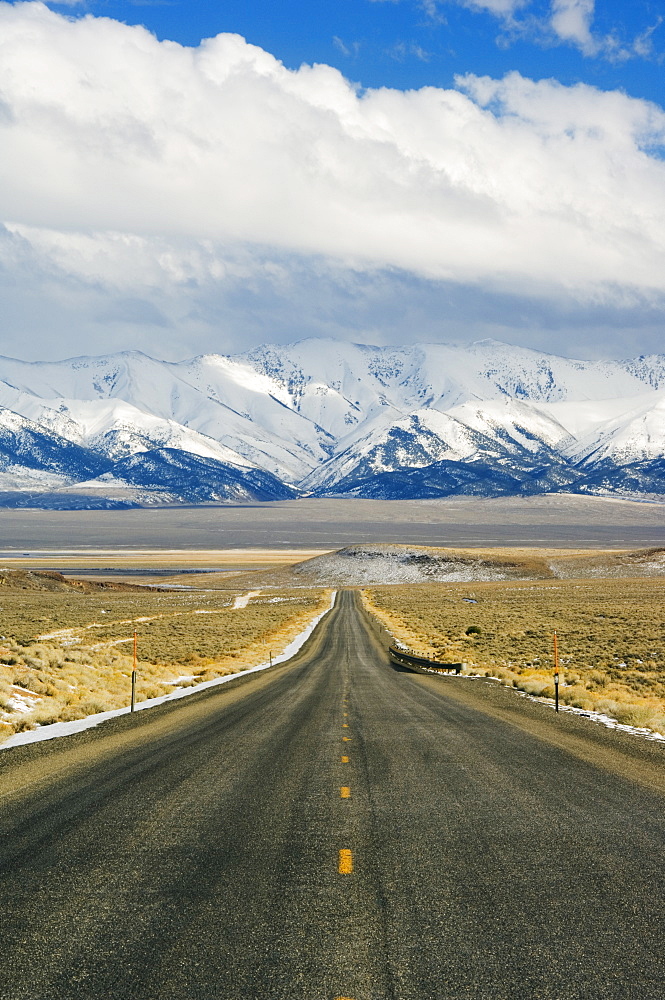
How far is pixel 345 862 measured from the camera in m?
6.68

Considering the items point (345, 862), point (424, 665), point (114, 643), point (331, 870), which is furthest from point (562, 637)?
point (331, 870)

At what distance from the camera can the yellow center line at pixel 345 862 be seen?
21.2ft

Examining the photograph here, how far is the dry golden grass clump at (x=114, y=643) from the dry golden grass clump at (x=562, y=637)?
31.0 ft

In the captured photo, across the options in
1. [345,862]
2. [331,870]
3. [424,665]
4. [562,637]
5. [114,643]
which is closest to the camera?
[331,870]

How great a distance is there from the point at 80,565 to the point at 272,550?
5432cm

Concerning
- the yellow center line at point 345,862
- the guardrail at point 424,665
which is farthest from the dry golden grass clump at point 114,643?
the yellow center line at point 345,862

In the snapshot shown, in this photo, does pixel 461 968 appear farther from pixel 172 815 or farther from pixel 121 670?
pixel 121 670

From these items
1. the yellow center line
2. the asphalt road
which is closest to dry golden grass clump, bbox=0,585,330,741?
the asphalt road

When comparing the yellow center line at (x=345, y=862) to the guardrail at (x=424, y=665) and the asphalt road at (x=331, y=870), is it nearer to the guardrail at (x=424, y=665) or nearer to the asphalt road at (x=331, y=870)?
the asphalt road at (x=331, y=870)

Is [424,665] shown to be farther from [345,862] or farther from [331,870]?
[331,870]

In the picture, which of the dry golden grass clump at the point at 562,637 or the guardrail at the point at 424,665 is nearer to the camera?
the dry golden grass clump at the point at 562,637

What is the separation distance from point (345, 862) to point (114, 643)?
111ft

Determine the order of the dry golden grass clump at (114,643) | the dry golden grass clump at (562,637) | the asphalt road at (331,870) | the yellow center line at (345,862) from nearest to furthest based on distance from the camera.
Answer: the asphalt road at (331,870) → the yellow center line at (345,862) → the dry golden grass clump at (114,643) → the dry golden grass clump at (562,637)

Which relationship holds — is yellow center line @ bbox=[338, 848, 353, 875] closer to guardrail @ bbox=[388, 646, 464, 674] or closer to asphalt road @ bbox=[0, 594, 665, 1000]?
asphalt road @ bbox=[0, 594, 665, 1000]
